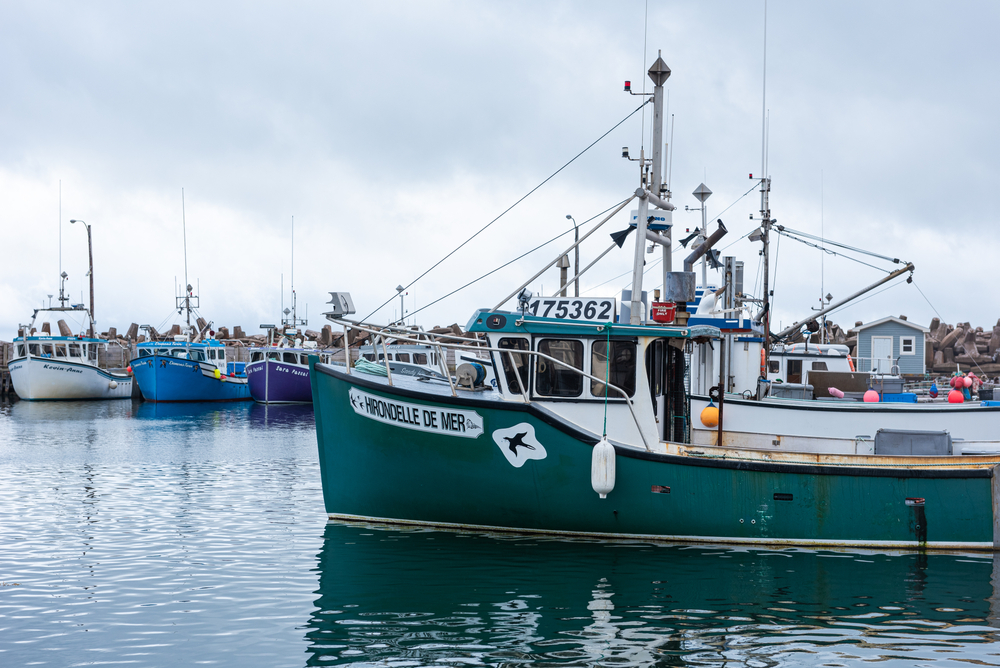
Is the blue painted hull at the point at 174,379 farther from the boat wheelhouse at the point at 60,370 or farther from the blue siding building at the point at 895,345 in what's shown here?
the blue siding building at the point at 895,345

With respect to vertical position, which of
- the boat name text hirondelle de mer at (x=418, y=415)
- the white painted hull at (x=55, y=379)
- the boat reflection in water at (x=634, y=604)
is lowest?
the boat reflection in water at (x=634, y=604)

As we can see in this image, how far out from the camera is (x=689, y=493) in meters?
12.3

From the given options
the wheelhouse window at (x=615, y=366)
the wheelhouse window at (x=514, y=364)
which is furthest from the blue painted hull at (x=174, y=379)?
the wheelhouse window at (x=615, y=366)

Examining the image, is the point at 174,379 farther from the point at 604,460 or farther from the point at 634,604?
the point at 634,604

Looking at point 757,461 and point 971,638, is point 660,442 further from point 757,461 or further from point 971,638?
point 971,638

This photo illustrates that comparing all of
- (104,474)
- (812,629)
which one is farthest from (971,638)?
(104,474)

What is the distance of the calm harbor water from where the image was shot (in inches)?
339

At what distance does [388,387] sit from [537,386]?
212 centimetres

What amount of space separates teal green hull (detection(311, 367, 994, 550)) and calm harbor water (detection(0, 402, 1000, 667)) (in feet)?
0.97

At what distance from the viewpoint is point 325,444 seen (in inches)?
542

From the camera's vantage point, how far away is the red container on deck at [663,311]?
1265 cm

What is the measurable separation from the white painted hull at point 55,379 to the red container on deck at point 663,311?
46474 millimetres

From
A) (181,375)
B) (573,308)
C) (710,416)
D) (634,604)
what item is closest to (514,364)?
(573,308)

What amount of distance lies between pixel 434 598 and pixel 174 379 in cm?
4376
